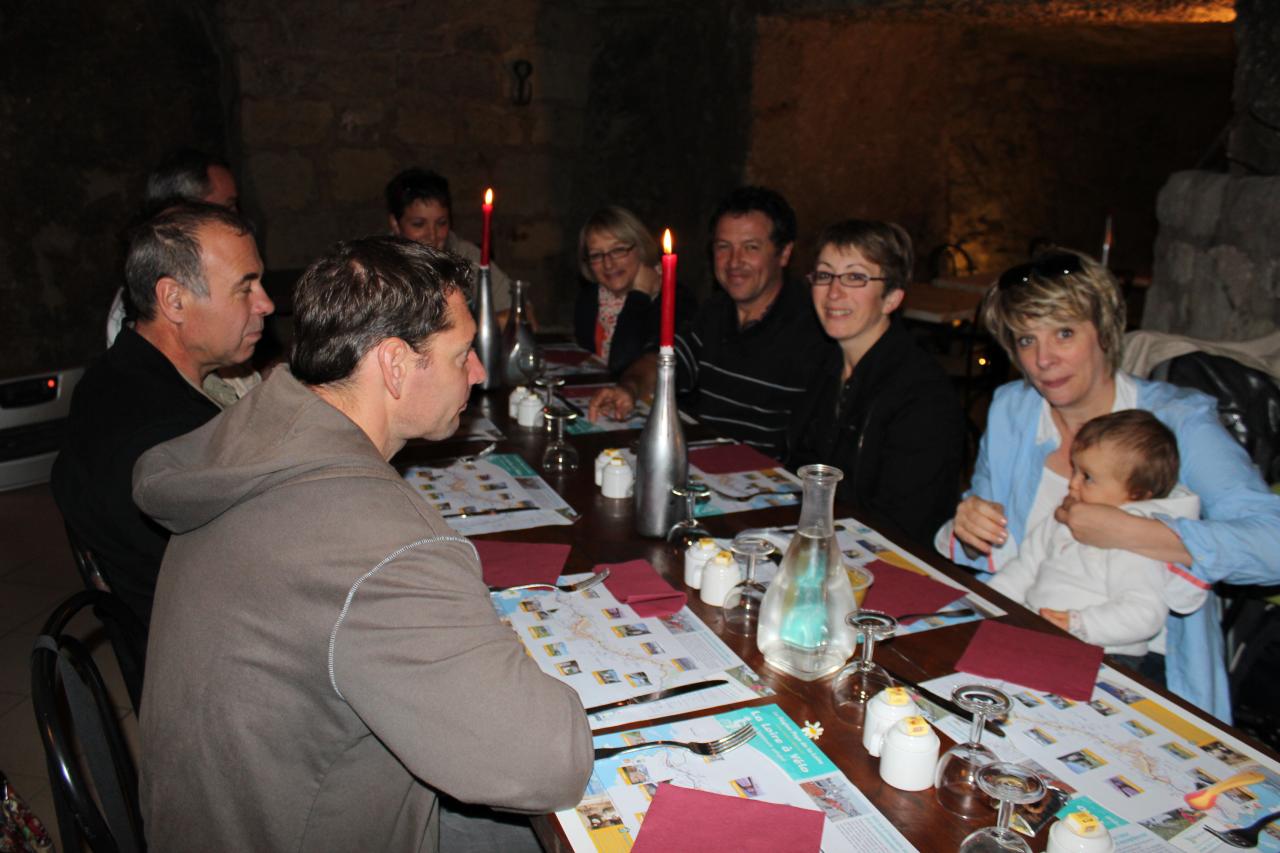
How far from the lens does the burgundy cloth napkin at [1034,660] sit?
1458 millimetres

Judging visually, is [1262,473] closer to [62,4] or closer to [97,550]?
[97,550]

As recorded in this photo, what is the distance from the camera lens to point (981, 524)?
201 cm

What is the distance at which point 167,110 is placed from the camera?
5461 mm

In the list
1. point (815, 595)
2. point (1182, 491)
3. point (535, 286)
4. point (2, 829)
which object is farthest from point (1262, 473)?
point (535, 286)

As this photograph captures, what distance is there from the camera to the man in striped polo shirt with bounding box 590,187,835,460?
3.00m

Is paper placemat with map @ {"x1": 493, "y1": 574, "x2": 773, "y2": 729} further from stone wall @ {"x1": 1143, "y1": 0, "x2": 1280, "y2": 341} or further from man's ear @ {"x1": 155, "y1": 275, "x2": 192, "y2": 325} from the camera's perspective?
stone wall @ {"x1": 1143, "y1": 0, "x2": 1280, "y2": 341}

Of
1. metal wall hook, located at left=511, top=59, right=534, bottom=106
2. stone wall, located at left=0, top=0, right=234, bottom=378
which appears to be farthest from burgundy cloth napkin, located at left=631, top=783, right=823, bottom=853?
stone wall, located at left=0, top=0, right=234, bottom=378

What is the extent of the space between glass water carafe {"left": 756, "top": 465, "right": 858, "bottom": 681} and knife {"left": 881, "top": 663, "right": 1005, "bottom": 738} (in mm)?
92

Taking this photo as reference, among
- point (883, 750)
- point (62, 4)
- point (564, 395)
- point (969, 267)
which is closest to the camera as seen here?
point (883, 750)

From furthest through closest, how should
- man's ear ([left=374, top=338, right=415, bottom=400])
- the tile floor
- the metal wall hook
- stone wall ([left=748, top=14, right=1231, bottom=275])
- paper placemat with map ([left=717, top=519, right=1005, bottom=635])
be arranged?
the metal wall hook → stone wall ([left=748, top=14, right=1231, bottom=275]) → the tile floor → paper placemat with map ([left=717, top=519, right=1005, bottom=635]) → man's ear ([left=374, top=338, right=415, bottom=400])

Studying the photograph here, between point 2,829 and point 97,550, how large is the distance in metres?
0.76

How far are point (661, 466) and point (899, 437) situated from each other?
0.73 metres

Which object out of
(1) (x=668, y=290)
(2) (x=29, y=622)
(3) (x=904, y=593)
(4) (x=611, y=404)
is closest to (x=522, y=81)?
(4) (x=611, y=404)

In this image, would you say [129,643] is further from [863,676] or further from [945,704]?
[945,704]
